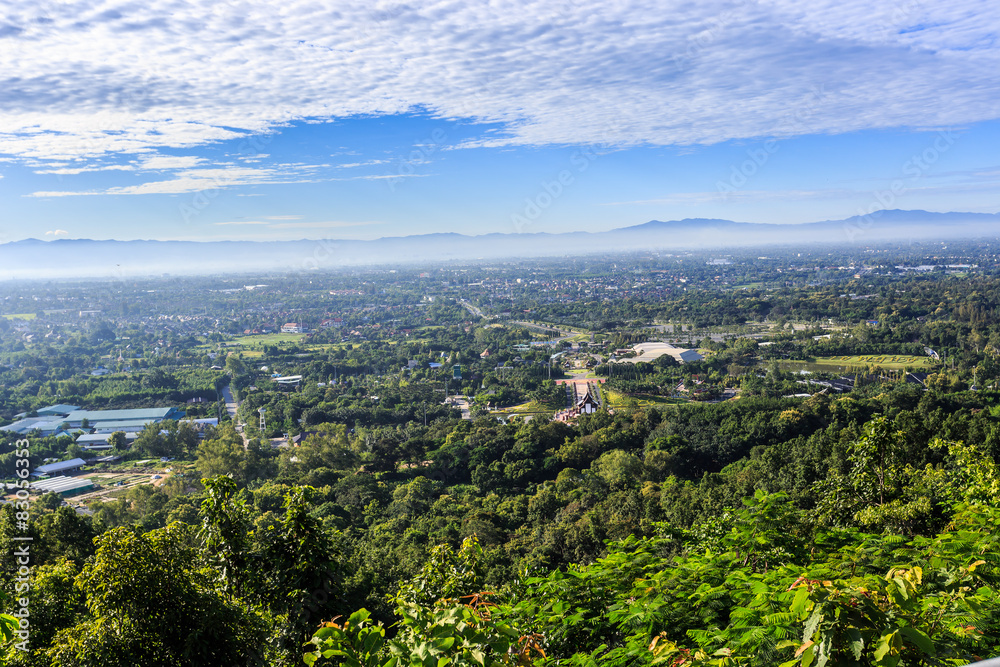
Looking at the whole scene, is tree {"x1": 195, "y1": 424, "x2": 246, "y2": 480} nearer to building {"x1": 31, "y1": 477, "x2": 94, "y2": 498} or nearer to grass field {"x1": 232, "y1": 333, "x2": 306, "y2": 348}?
building {"x1": 31, "y1": 477, "x2": 94, "y2": 498}

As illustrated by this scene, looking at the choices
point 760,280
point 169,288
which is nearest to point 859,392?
point 760,280

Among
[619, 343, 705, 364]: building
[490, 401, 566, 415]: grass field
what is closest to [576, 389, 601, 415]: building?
[490, 401, 566, 415]: grass field

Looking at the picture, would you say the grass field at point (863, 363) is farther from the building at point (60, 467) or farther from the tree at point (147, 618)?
the building at point (60, 467)

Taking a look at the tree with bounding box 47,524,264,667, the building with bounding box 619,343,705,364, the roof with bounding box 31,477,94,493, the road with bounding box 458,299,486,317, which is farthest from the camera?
the road with bounding box 458,299,486,317

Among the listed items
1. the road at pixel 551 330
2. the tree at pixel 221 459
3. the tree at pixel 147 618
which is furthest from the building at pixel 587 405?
the tree at pixel 147 618

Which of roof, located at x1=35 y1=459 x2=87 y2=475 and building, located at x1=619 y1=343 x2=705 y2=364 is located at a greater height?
building, located at x1=619 y1=343 x2=705 y2=364

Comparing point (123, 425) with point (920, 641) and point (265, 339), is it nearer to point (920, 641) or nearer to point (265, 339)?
point (265, 339)

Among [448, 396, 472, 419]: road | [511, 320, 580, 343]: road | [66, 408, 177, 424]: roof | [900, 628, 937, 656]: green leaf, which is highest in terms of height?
[900, 628, 937, 656]: green leaf
